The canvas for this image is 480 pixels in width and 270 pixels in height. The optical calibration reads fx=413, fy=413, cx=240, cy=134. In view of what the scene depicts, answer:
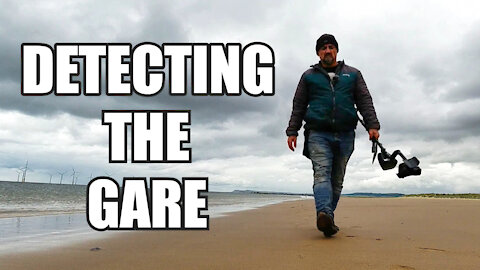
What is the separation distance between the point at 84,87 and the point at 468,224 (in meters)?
6.46

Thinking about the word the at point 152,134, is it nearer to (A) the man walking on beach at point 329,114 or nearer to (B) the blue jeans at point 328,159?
(A) the man walking on beach at point 329,114

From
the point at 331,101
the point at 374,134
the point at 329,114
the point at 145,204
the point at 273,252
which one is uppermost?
the point at 331,101

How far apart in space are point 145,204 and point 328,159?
2777 millimetres

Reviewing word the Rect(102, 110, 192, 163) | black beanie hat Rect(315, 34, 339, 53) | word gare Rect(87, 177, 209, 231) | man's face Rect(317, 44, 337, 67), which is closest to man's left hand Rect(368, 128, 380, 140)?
man's face Rect(317, 44, 337, 67)

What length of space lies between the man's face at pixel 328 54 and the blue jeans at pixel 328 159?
78 centimetres

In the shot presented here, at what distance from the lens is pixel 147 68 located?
7363 mm

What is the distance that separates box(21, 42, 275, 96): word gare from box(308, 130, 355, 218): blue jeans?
9.88ft

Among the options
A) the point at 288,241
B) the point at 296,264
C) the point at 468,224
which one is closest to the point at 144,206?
the point at 288,241

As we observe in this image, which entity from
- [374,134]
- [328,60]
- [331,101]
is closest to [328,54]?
[328,60]

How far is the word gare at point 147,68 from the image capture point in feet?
23.9

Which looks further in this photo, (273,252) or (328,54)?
(328,54)

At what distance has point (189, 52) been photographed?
7.61m

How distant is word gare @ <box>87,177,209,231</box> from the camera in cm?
567

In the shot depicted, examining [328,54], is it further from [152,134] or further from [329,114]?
→ [152,134]
